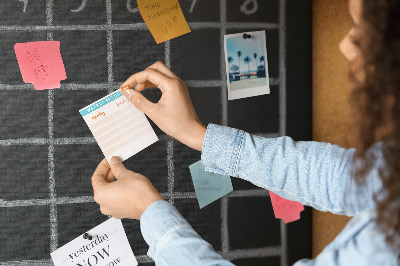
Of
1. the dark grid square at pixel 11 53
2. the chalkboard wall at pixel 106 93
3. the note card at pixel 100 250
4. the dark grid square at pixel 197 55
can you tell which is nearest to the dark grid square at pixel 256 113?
the chalkboard wall at pixel 106 93

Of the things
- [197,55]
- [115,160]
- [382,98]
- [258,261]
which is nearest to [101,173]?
[115,160]

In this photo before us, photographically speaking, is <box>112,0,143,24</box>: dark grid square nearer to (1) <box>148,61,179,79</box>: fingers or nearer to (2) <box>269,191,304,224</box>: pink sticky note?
(1) <box>148,61,179,79</box>: fingers

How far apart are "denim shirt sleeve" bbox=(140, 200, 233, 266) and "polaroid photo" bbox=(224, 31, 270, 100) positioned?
41 cm

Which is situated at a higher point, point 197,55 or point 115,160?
point 197,55

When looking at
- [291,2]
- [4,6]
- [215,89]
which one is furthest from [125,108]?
[291,2]

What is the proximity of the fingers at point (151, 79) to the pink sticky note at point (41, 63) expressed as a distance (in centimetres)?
17

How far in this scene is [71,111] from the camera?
2.85 ft

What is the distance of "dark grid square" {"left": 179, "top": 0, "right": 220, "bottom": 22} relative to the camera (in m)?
0.90

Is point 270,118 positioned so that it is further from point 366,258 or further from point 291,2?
point 366,258

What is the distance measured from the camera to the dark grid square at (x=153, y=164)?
91cm

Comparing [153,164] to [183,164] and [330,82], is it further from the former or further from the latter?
[330,82]

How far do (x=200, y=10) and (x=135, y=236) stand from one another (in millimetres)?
606

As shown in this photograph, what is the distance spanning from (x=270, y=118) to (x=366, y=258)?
54 centimetres

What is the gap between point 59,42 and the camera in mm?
847
